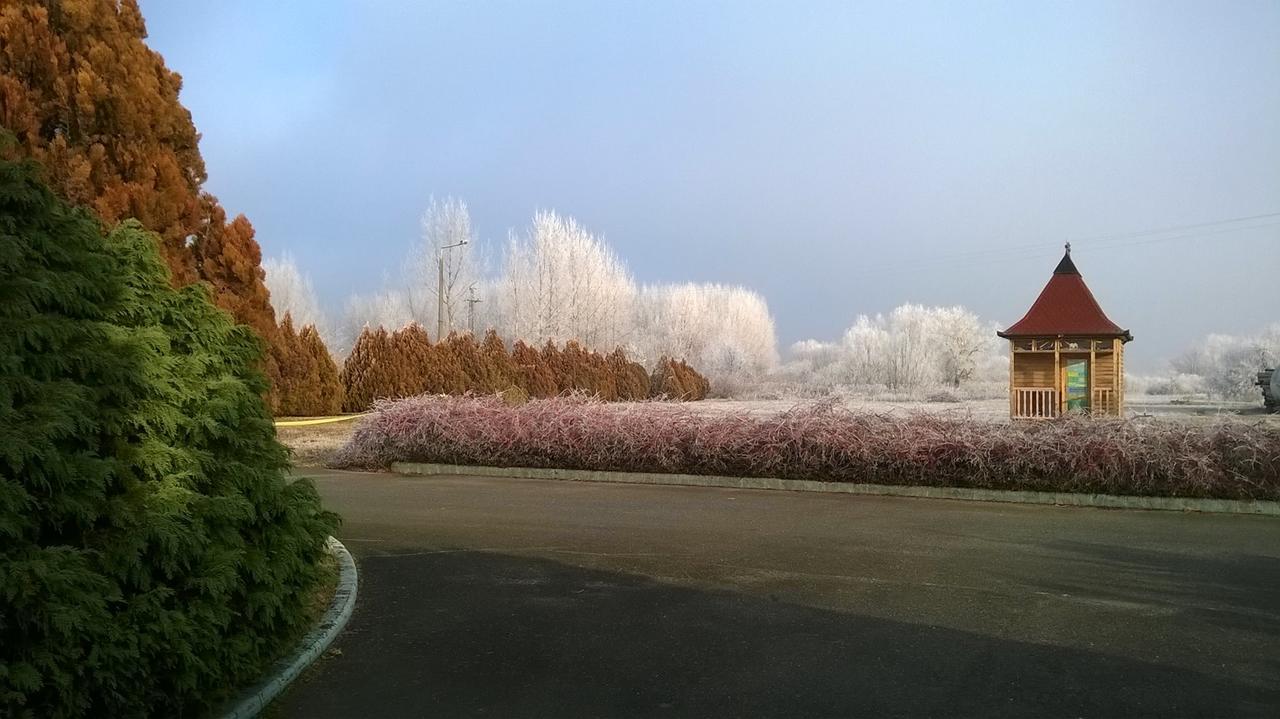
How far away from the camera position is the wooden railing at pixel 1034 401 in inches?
812

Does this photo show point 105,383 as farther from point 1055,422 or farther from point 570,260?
point 570,260

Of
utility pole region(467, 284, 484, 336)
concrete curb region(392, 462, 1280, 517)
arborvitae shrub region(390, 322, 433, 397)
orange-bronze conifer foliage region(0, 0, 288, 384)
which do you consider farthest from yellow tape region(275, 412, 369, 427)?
utility pole region(467, 284, 484, 336)

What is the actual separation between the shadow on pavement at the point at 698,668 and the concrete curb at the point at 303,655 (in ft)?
0.30

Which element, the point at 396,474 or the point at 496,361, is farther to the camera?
the point at 496,361

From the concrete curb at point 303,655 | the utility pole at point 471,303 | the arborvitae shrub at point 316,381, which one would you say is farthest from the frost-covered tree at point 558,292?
the concrete curb at point 303,655

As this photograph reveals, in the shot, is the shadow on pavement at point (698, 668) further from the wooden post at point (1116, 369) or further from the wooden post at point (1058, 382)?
the wooden post at point (1116, 369)

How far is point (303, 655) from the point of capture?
493cm

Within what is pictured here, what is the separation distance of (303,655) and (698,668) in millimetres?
2116

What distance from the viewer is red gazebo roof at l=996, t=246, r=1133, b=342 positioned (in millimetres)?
20250

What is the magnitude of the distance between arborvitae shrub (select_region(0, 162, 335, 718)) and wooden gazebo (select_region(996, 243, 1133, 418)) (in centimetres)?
1840

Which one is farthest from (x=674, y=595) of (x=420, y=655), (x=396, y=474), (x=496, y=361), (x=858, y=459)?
(x=496, y=361)

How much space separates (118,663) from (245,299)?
16.4 meters

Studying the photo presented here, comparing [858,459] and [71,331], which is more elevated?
[71,331]

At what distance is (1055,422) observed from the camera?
1237 centimetres
